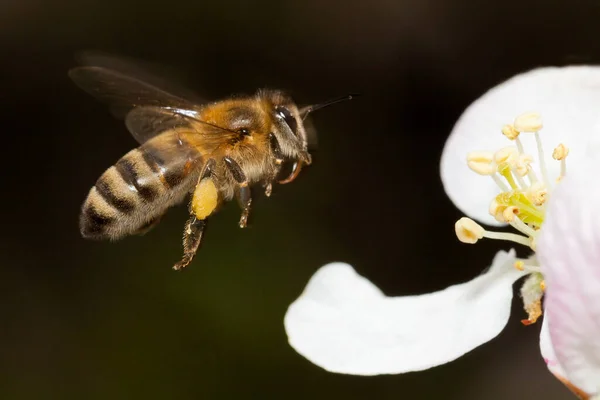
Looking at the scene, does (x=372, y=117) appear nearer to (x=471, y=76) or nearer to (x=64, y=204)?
(x=471, y=76)

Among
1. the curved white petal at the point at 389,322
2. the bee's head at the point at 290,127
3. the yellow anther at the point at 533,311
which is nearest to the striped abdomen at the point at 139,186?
the bee's head at the point at 290,127

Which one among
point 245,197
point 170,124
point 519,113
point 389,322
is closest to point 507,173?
point 519,113

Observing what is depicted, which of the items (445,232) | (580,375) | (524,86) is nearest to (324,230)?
(445,232)

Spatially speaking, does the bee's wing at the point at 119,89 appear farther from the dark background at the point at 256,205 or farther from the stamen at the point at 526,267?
the dark background at the point at 256,205

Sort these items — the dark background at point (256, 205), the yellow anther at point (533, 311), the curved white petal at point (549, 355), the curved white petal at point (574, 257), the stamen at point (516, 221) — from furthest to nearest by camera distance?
1. the dark background at point (256, 205)
2. the stamen at point (516, 221)
3. the yellow anther at point (533, 311)
4. the curved white petal at point (549, 355)
5. the curved white petal at point (574, 257)

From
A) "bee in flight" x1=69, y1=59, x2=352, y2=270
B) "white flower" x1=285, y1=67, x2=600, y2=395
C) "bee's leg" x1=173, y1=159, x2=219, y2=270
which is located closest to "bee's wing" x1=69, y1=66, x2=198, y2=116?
"bee in flight" x1=69, y1=59, x2=352, y2=270

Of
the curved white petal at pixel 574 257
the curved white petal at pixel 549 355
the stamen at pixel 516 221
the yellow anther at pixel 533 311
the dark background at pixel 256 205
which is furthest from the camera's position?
the dark background at pixel 256 205

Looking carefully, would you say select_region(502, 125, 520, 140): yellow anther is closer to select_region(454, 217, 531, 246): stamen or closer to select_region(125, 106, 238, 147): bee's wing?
select_region(454, 217, 531, 246): stamen
